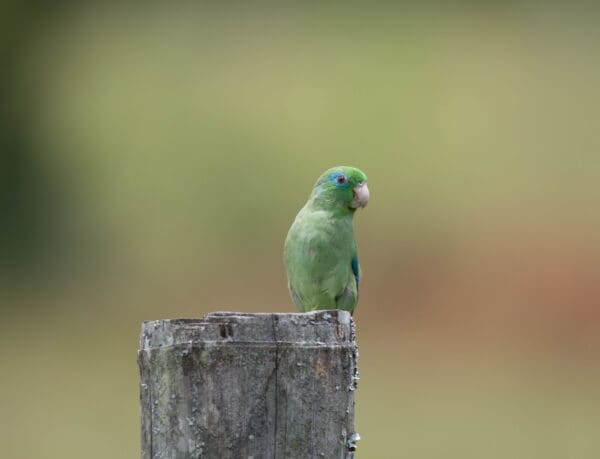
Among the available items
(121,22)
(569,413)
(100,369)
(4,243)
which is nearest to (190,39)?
(121,22)

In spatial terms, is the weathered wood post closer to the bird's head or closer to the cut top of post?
the cut top of post

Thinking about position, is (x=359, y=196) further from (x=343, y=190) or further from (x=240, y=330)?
(x=240, y=330)

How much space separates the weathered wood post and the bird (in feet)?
8.85

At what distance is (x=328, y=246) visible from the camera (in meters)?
5.52

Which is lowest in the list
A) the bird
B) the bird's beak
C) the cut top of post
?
the cut top of post

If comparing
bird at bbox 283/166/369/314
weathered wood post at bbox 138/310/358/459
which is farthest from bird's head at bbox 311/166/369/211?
weathered wood post at bbox 138/310/358/459

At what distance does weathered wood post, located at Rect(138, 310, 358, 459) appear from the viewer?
107 inches

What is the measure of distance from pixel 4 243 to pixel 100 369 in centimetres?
427

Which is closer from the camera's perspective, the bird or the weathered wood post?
the weathered wood post

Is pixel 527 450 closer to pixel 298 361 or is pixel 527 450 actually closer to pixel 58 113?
pixel 298 361

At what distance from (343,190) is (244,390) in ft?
9.92

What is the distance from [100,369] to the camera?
47.6 feet

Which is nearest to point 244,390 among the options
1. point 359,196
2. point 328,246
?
point 328,246

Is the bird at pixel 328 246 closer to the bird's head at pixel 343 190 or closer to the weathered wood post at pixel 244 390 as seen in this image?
the bird's head at pixel 343 190
